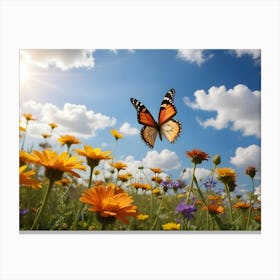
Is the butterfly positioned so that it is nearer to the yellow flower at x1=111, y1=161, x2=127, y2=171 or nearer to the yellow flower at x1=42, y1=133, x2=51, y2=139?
the yellow flower at x1=111, y1=161, x2=127, y2=171

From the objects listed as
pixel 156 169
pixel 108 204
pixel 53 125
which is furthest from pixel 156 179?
pixel 108 204

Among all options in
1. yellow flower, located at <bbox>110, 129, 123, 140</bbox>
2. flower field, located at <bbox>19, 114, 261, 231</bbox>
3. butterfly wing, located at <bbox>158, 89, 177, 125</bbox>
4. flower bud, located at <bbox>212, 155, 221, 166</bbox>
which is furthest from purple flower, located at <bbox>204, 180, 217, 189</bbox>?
yellow flower, located at <bbox>110, 129, 123, 140</bbox>

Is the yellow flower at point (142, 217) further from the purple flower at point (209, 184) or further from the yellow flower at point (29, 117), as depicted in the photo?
→ the yellow flower at point (29, 117)

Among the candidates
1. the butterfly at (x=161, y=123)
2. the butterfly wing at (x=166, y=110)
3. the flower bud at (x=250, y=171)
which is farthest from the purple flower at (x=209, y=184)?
the butterfly wing at (x=166, y=110)

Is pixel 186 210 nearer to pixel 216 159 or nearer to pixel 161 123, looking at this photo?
pixel 216 159
